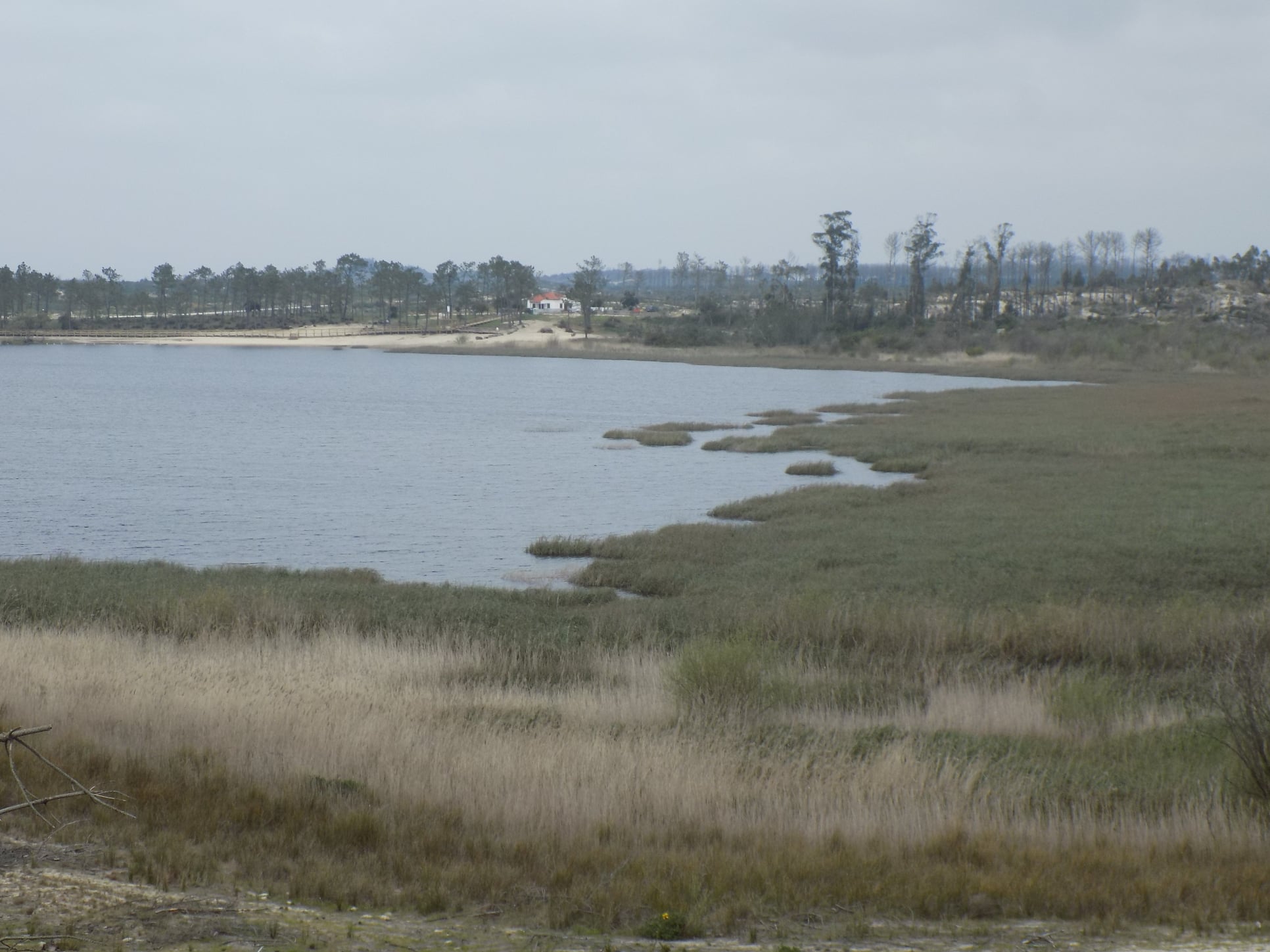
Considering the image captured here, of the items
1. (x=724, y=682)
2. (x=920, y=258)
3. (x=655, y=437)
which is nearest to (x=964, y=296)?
(x=920, y=258)

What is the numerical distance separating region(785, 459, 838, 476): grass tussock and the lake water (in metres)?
0.52

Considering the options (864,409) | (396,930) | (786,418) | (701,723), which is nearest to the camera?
(396,930)

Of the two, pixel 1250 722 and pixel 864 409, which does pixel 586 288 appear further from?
pixel 1250 722

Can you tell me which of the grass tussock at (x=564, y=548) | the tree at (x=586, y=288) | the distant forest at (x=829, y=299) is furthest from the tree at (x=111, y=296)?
the grass tussock at (x=564, y=548)

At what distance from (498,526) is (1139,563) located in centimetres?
1590

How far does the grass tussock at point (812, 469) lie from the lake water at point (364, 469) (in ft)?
1.71

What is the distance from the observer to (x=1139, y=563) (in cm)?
2216

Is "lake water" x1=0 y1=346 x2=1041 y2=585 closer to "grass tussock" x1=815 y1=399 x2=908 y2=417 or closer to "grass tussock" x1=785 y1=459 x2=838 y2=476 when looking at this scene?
"grass tussock" x1=785 y1=459 x2=838 y2=476

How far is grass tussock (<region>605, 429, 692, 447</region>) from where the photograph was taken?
51.7m

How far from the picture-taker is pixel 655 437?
5250 cm

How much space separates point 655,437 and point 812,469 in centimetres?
1281

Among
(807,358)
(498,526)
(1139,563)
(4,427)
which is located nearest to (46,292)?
(807,358)

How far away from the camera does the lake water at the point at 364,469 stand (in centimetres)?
2825

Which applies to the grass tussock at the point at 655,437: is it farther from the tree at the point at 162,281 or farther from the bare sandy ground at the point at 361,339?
the tree at the point at 162,281
